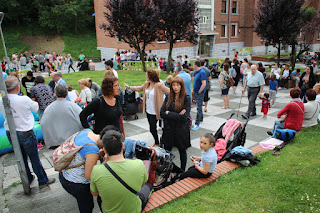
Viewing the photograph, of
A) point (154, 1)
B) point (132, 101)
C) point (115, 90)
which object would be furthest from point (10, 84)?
point (154, 1)

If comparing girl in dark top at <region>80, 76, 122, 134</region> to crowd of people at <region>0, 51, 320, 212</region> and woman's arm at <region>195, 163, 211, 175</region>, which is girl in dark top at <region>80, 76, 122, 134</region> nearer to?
crowd of people at <region>0, 51, 320, 212</region>

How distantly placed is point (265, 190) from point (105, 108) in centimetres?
274

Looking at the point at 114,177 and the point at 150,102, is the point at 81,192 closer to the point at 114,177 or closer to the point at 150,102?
the point at 114,177

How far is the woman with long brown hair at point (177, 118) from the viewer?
4191 millimetres

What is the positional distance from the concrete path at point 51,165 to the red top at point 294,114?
0.84 meters

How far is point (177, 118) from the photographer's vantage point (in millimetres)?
4145

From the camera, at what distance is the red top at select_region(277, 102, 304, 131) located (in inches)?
214

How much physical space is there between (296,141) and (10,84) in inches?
225

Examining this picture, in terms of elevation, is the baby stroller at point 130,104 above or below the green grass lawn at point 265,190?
above

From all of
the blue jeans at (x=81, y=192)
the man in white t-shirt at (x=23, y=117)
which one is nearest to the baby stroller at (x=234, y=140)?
the blue jeans at (x=81, y=192)

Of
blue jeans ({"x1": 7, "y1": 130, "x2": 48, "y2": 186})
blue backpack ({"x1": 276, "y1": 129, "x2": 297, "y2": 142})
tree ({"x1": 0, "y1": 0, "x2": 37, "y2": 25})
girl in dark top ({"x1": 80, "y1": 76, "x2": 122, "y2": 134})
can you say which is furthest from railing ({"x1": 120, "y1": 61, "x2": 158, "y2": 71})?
tree ({"x1": 0, "y1": 0, "x2": 37, "y2": 25})

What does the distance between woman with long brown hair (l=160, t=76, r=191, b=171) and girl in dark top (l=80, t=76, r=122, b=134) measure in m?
0.89

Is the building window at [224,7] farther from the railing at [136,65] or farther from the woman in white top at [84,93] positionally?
the woman in white top at [84,93]

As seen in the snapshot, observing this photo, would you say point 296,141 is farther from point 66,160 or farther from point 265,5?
point 265,5
